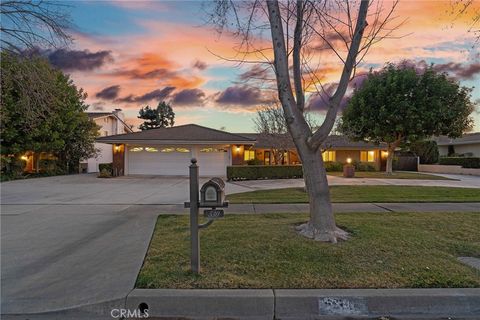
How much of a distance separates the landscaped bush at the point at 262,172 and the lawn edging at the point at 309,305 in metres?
17.4

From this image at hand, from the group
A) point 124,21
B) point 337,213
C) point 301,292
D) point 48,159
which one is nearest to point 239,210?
point 337,213

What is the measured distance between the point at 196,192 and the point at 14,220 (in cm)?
658

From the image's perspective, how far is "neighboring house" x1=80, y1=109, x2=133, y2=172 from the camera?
31969 millimetres

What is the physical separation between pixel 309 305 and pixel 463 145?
4111cm

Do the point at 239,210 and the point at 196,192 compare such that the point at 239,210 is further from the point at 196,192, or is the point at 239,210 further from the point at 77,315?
the point at 77,315

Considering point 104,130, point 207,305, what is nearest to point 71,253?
point 207,305

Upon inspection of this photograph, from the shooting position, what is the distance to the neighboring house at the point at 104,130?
31969 millimetres

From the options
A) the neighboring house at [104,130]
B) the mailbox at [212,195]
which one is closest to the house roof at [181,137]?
the neighboring house at [104,130]

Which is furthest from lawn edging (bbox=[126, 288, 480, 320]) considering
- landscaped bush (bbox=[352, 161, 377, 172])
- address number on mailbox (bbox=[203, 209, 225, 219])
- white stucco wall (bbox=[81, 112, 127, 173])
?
white stucco wall (bbox=[81, 112, 127, 173])

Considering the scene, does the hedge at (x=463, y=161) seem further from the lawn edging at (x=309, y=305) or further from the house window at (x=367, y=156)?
the lawn edging at (x=309, y=305)

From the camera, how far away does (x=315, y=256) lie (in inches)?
192

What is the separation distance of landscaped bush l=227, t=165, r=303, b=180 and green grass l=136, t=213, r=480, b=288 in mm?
13680

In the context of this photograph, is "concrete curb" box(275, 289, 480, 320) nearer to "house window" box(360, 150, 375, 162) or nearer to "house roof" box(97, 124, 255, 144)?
"house roof" box(97, 124, 255, 144)

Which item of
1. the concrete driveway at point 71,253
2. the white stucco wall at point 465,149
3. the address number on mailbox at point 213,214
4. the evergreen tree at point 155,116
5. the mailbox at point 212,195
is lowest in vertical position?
the concrete driveway at point 71,253
